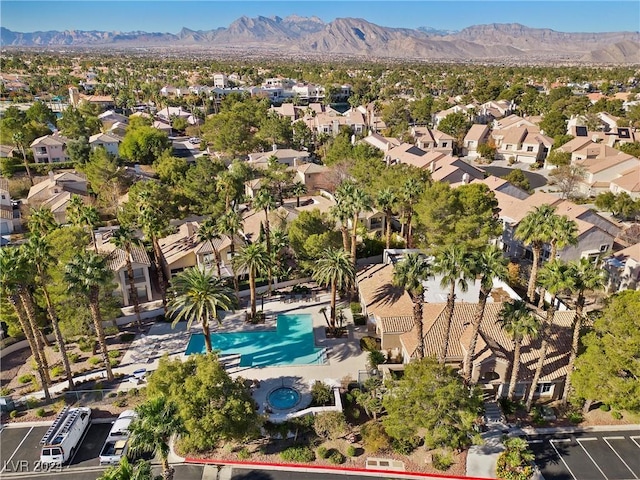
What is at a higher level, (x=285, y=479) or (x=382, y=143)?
(x=382, y=143)

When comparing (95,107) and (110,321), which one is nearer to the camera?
(110,321)

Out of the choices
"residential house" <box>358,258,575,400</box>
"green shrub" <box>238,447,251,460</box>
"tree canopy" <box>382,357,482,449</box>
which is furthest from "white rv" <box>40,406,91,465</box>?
"residential house" <box>358,258,575,400</box>

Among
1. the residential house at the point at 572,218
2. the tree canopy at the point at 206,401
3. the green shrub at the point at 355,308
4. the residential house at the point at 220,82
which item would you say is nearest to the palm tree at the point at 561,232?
the residential house at the point at 572,218

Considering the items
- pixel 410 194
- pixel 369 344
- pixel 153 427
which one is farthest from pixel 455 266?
pixel 410 194

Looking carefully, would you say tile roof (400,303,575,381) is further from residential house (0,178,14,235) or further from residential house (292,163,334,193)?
residential house (0,178,14,235)

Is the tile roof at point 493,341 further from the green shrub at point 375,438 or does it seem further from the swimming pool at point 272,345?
the swimming pool at point 272,345

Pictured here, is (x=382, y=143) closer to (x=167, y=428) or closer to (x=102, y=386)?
(x=102, y=386)

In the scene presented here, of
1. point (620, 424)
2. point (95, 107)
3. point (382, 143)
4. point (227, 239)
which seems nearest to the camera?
point (620, 424)

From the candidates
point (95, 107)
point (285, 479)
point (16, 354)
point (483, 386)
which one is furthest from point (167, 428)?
point (95, 107)

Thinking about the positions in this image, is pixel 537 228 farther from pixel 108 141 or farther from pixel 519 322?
pixel 108 141
